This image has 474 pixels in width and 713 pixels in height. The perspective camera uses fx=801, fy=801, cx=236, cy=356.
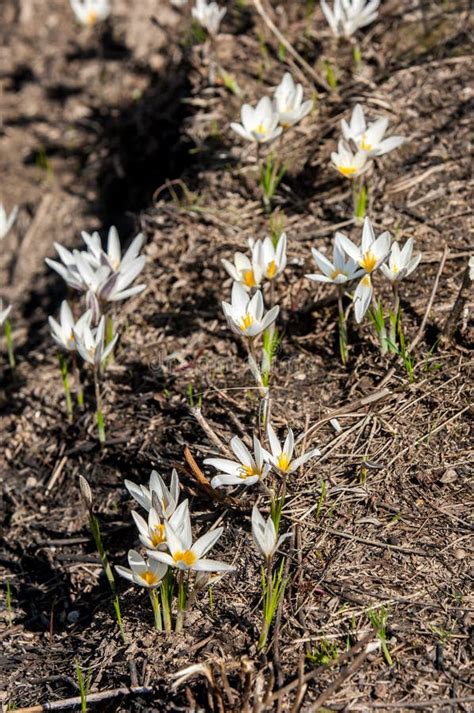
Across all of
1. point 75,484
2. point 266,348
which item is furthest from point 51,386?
point 266,348

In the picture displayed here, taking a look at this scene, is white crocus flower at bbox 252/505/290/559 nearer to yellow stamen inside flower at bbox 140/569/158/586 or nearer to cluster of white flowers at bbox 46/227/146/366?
yellow stamen inside flower at bbox 140/569/158/586

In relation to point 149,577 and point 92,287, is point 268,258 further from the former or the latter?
point 149,577

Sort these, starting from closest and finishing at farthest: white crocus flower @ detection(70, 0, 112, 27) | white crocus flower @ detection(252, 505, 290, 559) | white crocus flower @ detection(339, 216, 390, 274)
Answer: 1. white crocus flower @ detection(252, 505, 290, 559)
2. white crocus flower @ detection(339, 216, 390, 274)
3. white crocus flower @ detection(70, 0, 112, 27)

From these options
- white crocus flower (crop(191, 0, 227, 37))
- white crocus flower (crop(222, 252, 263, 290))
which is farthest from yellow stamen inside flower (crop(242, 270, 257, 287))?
white crocus flower (crop(191, 0, 227, 37))

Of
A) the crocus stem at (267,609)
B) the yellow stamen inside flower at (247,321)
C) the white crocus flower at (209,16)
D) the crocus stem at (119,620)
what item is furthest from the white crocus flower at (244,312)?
the white crocus flower at (209,16)

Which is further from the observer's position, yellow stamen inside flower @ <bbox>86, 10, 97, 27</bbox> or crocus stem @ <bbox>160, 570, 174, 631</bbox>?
yellow stamen inside flower @ <bbox>86, 10, 97, 27</bbox>

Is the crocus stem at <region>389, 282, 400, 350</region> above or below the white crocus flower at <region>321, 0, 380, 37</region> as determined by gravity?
below

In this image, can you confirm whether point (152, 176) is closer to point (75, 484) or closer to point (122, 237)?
point (122, 237)

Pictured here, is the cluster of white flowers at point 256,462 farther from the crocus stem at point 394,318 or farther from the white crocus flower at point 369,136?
the white crocus flower at point 369,136
